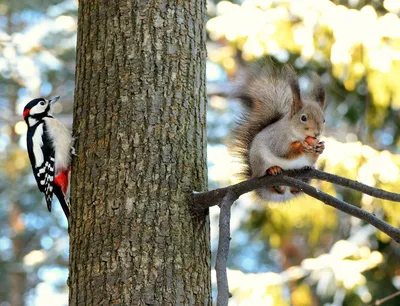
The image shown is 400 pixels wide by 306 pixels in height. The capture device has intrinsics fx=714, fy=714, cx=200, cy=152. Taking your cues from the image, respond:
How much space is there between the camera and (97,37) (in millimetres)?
2016

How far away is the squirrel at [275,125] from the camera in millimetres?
2084

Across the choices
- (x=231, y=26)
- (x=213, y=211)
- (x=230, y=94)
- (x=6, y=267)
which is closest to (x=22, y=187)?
(x=6, y=267)

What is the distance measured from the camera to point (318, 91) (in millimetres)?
2320

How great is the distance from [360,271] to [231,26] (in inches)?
66.8

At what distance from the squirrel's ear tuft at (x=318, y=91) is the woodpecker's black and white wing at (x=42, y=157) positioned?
991mm

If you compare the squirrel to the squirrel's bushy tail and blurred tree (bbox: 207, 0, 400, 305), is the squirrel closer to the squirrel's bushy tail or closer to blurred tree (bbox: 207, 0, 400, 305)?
the squirrel's bushy tail

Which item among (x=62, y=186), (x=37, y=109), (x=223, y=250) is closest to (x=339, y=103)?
(x=37, y=109)

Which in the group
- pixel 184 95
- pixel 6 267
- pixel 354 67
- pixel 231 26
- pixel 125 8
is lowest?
pixel 6 267

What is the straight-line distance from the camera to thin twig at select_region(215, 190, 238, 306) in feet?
5.36

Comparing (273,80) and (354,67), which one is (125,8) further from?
(354,67)

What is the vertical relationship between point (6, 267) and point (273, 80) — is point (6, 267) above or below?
below

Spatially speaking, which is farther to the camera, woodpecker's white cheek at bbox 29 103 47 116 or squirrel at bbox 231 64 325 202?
woodpecker's white cheek at bbox 29 103 47 116

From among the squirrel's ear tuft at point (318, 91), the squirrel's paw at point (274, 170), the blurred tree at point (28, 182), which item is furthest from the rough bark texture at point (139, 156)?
the blurred tree at point (28, 182)

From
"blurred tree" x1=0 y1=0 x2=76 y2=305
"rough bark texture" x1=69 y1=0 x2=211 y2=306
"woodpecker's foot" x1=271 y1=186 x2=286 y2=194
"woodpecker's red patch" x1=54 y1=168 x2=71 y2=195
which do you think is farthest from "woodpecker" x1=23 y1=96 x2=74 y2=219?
"blurred tree" x1=0 y1=0 x2=76 y2=305
